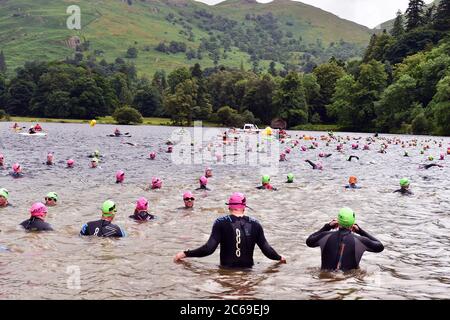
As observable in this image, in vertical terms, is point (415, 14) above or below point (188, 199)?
above

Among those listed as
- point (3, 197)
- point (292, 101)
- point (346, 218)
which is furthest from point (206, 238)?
point (292, 101)

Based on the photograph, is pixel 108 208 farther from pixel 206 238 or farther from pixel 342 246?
pixel 342 246

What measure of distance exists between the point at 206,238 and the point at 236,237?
4485 mm

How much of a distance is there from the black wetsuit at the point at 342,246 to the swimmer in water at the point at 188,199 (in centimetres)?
896

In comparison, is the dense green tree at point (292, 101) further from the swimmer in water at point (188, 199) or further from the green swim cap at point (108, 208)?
the green swim cap at point (108, 208)

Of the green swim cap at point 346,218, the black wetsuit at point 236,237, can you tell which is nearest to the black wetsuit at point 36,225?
the black wetsuit at point 236,237

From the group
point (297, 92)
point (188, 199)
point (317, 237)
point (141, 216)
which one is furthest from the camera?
point (297, 92)

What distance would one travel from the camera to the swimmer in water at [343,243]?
11.3 metres

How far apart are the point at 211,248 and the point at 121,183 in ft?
57.7

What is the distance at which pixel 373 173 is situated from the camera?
3600cm

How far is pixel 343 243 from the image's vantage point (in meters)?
11.4

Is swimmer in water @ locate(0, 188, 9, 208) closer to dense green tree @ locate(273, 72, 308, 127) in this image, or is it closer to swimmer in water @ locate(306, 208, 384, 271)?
swimmer in water @ locate(306, 208, 384, 271)

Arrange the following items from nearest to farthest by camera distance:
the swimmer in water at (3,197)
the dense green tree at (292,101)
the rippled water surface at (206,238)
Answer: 1. the rippled water surface at (206,238)
2. the swimmer in water at (3,197)
3. the dense green tree at (292,101)
